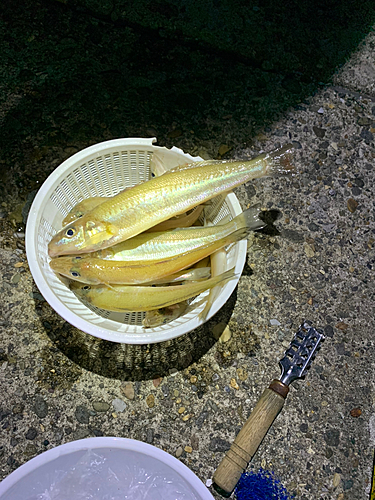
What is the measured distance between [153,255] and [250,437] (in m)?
1.15

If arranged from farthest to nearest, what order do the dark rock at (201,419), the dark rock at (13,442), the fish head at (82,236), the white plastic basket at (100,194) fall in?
the dark rock at (201,419)
the dark rock at (13,442)
the fish head at (82,236)
the white plastic basket at (100,194)

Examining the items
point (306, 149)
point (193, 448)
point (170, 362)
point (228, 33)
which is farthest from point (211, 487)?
point (228, 33)

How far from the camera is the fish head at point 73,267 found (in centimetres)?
209

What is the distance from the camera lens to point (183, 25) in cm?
327

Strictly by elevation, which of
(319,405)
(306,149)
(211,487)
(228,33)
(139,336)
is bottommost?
(211,487)

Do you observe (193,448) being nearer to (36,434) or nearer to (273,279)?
(36,434)

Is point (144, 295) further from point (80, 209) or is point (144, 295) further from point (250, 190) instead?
point (250, 190)

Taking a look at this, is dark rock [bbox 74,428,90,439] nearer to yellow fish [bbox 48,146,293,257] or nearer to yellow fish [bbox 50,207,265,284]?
yellow fish [bbox 50,207,265,284]

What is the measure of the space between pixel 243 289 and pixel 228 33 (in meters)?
2.07

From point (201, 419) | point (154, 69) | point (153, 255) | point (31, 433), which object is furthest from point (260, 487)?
point (154, 69)

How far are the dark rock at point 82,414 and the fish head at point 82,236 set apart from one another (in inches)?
37.8

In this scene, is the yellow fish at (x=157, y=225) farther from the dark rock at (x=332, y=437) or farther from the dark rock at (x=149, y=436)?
the dark rock at (x=332, y=437)

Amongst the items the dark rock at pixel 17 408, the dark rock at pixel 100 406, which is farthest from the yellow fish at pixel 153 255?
the dark rock at pixel 17 408

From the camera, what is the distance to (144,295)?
6.98ft
